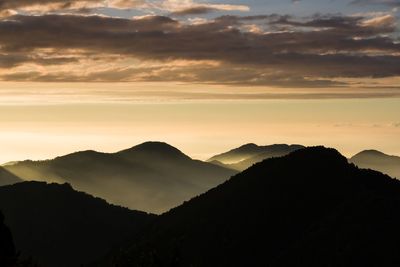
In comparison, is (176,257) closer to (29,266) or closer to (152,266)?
(152,266)

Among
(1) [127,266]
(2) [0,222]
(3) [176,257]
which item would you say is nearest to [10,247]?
(2) [0,222]

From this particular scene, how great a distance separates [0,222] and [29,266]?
2664 centimetres

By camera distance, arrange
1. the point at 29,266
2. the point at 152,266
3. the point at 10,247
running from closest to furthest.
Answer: the point at 29,266
the point at 152,266
the point at 10,247

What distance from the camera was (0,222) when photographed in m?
106

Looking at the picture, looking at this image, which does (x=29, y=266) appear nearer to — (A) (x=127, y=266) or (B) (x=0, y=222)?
(A) (x=127, y=266)

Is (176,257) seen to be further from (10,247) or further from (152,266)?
(10,247)

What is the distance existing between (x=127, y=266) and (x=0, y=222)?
26.1 m

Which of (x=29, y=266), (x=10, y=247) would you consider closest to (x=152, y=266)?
(x=29, y=266)

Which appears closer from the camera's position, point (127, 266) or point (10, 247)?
point (127, 266)

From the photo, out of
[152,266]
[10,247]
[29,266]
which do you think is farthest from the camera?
[10,247]

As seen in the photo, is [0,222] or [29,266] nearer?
[29,266]

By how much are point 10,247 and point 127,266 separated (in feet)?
73.5

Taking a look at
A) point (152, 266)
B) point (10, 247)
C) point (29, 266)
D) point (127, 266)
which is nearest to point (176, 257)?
point (152, 266)

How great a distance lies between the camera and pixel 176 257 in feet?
275
